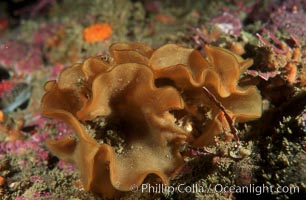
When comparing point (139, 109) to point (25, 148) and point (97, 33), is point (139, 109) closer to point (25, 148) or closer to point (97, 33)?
point (25, 148)

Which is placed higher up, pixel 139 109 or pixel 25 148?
pixel 139 109

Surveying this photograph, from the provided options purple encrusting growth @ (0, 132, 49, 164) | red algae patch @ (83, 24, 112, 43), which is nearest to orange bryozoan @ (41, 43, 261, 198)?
purple encrusting growth @ (0, 132, 49, 164)

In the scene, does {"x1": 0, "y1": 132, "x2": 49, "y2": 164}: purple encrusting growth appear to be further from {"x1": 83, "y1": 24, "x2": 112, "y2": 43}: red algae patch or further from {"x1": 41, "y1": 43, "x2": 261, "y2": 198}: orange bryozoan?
{"x1": 83, "y1": 24, "x2": 112, "y2": 43}: red algae patch

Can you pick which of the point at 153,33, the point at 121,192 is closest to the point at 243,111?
the point at 121,192

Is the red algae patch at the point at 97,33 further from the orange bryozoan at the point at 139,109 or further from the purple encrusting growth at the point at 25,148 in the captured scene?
the orange bryozoan at the point at 139,109

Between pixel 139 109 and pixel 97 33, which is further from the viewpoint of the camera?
pixel 97 33

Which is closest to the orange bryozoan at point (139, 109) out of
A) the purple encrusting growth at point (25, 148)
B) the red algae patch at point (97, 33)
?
the purple encrusting growth at point (25, 148)

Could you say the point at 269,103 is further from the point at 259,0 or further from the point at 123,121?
the point at 259,0

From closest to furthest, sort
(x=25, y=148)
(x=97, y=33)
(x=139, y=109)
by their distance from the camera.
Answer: (x=139, y=109) < (x=25, y=148) < (x=97, y=33)

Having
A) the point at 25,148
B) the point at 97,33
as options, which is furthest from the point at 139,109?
the point at 97,33

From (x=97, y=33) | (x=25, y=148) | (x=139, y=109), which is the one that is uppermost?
(x=139, y=109)
